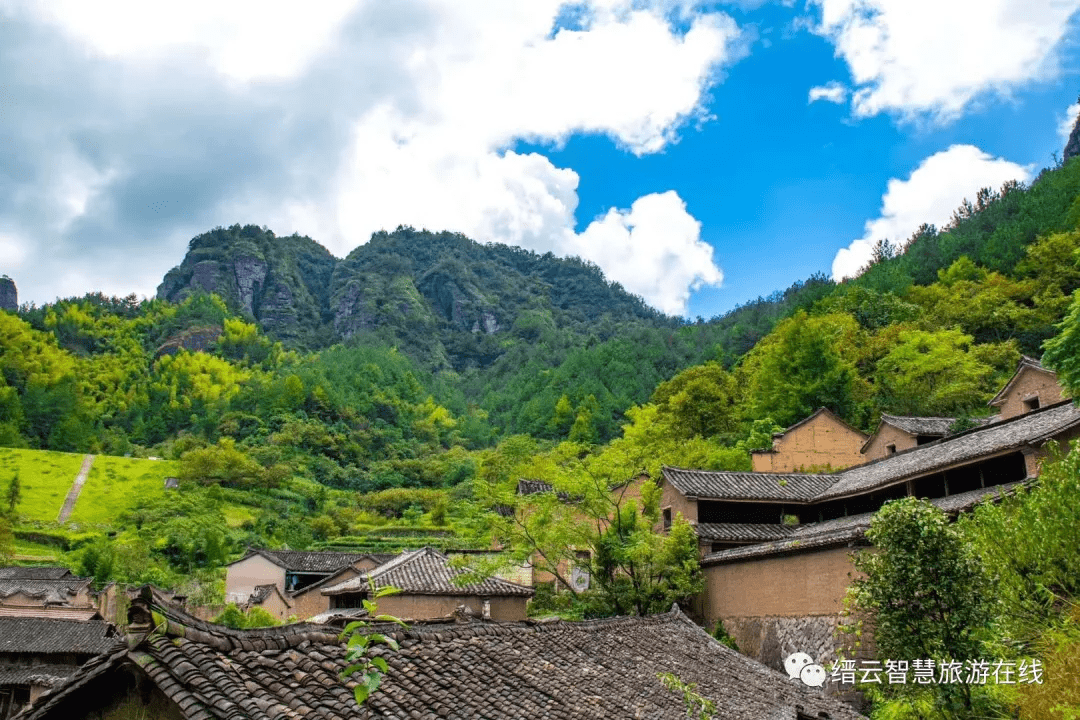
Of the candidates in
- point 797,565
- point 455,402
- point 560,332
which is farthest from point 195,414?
point 797,565

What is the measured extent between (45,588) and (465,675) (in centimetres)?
4259

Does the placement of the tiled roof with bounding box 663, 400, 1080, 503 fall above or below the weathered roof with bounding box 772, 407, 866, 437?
below

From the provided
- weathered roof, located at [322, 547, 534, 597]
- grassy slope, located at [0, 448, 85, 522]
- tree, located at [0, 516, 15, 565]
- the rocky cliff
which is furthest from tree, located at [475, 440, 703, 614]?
the rocky cliff

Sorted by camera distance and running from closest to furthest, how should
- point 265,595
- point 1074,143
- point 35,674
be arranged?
point 35,674 < point 265,595 < point 1074,143

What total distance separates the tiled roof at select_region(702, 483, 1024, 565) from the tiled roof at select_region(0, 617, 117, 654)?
2555cm

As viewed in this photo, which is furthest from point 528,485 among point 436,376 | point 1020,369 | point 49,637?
point 436,376

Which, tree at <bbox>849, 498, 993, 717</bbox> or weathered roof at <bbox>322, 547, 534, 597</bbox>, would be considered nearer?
tree at <bbox>849, 498, 993, 717</bbox>

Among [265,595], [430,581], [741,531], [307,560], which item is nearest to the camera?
[430,581]

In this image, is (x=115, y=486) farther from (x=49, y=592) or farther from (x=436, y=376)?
(x=436, y=376)

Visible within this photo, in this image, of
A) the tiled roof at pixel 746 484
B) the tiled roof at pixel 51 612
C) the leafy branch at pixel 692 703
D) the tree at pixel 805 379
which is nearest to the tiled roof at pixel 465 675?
the leafy branch at pixel 692 703

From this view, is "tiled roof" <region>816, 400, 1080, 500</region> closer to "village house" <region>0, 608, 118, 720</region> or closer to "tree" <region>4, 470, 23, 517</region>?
"village house" <region>0, 608, 118, 720</region>

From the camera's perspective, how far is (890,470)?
26.6 metres

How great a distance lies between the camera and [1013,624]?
36.6 feet

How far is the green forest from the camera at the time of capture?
28.4 m
